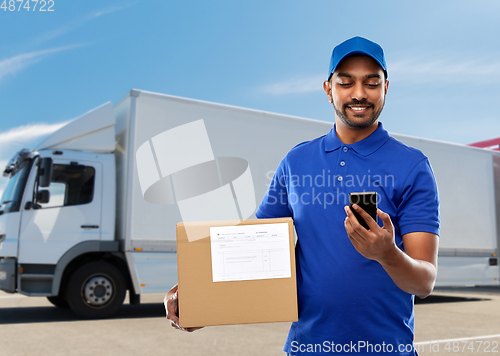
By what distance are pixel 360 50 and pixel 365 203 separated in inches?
21.1

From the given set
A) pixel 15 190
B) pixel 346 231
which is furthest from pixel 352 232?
pixel 15 190

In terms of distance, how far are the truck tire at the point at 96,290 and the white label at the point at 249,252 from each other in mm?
6636

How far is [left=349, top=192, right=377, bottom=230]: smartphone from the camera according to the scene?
1046 millimetres

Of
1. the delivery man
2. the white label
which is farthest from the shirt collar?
the white label

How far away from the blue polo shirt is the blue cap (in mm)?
226

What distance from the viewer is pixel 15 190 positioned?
755 centimetres

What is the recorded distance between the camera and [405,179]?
1304mm

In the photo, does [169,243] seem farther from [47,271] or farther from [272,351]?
[272,351]

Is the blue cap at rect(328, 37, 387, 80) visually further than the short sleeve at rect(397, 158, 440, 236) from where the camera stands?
Yes

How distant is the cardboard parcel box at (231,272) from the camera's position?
1292mm

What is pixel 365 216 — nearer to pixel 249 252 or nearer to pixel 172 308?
pixel 249 252

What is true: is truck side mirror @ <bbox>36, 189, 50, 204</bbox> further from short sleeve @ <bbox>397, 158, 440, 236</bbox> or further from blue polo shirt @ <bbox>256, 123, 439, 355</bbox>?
short sleeve @ <bbox>397, 158, 440, 236</bbox>

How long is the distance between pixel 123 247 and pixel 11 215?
68.2 inches

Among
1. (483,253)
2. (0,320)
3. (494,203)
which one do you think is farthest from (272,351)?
(494,203)
